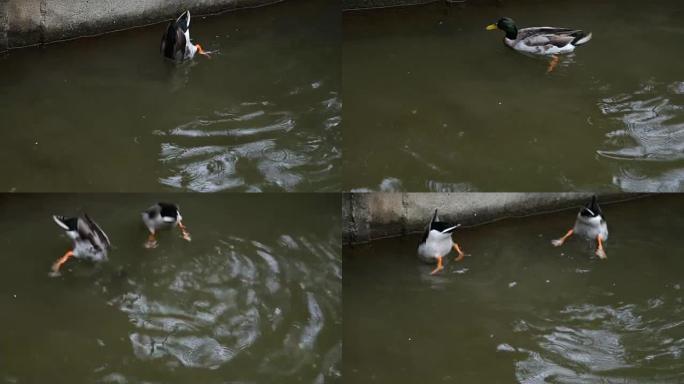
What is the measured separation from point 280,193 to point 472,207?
5.54ft

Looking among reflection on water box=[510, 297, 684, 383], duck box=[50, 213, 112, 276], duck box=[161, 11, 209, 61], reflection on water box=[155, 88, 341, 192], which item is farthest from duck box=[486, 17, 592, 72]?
duck box=[50, 213, 112, 276]

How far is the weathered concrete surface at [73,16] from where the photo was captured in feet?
26.4

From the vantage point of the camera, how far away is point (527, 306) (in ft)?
21.4

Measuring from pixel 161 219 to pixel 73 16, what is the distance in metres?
2.69

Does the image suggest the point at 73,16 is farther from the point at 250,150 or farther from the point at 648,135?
the point at 648,135

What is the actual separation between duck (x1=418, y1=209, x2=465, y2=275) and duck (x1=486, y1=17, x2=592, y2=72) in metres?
2.28

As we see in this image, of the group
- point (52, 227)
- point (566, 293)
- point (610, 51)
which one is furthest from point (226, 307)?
point (610, 51)

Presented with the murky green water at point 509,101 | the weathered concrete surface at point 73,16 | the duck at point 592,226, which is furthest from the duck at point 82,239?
the duck at point 592,226

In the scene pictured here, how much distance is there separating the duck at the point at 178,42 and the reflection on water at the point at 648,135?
3.90 metres

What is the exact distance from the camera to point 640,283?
6754 mm

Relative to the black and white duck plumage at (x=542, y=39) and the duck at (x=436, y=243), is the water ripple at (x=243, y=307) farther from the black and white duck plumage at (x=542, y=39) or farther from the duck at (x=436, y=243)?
the black and white duck plumage at (x=542, y=39)

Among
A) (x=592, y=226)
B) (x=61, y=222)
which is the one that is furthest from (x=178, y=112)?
(x=592, y=226)

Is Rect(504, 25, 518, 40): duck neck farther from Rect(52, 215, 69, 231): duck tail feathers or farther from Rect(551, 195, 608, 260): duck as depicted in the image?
Rect(52, 215, 69, 231): duck tail feathers

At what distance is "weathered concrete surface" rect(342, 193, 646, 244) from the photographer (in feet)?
23.4
